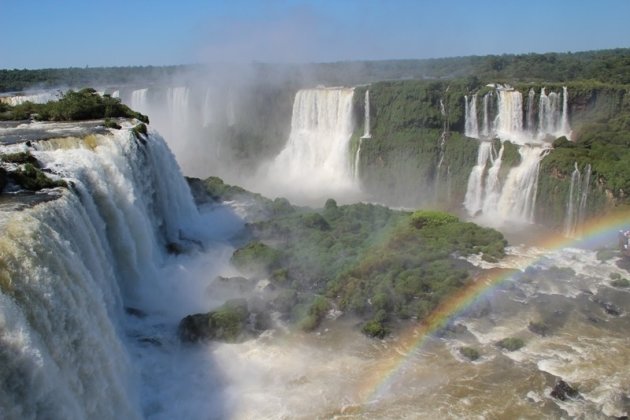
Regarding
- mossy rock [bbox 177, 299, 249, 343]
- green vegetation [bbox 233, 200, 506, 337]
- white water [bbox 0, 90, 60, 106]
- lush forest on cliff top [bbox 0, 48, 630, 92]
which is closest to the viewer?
mossy rock [bbox 177, 299, 249, 343]

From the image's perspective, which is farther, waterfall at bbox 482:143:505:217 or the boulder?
waterfall at bbox 482:143:505:217

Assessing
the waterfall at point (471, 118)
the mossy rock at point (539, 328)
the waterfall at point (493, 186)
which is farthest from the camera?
the waterfall at point (471, 118)

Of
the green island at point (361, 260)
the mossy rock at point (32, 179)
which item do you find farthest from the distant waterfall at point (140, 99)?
the mossy rock at point (32, 179)

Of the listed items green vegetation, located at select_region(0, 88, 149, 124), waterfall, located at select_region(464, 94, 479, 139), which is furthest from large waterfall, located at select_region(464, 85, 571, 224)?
green vegetation, located at select_region(0, 88, 149, 124)

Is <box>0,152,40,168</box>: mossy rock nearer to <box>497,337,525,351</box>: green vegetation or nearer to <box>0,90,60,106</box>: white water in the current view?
<box>497,337,525,351</box>: green vegetation

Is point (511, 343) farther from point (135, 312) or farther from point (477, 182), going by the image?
point (477, 182)

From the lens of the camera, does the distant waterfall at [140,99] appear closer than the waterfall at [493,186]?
No

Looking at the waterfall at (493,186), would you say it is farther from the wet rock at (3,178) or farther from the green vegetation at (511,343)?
the wet rock at (3,178)

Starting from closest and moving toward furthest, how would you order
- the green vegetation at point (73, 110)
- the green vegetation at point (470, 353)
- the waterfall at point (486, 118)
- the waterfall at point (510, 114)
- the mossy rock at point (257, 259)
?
the green vegetation at point (470, 353)
the mossy rock at point (257, 259)
the green vegetation at point (73, 110)
the waterfall at point (510, 114)
the waterfall at point (486, 118)
